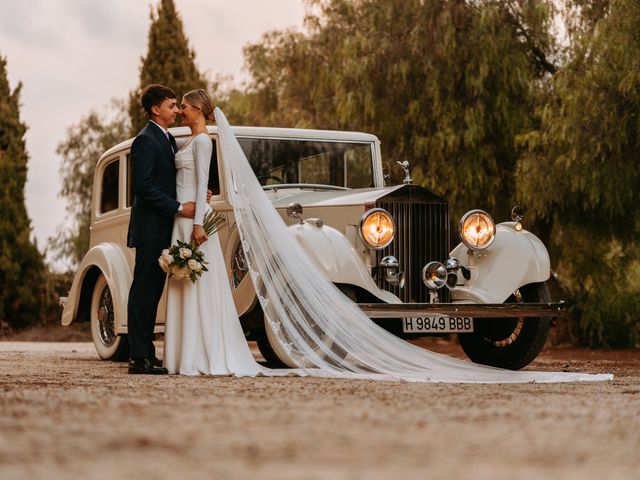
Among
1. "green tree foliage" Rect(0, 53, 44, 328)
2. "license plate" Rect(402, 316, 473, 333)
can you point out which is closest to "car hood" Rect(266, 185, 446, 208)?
"license plate" Rect(402, 316, 473, 333)

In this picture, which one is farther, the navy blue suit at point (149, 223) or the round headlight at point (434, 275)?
the round headlight at point (434, 275)

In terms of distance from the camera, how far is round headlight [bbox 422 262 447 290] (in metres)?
8.14

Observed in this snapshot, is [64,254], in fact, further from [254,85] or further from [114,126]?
[254,85]

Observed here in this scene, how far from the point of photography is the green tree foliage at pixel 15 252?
2067 centimetres

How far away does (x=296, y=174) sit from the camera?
9297 mm

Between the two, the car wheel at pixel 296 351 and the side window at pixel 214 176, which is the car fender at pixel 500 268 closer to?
the car wheel at pixel 296 351

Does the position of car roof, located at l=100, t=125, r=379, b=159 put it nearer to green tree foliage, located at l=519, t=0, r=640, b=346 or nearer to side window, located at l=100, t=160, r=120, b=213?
side window, located at l=100, t=160, r=120, b=213

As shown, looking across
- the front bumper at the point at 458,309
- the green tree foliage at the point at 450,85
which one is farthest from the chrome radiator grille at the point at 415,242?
the green tree foliage at the point at 450,85

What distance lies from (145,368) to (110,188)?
334cm

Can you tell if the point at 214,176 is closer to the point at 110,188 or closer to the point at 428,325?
the point at 110,188

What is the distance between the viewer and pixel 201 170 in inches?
304

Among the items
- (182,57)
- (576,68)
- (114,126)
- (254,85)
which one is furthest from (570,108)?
(114,126)

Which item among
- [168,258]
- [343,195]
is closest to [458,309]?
[343,195]

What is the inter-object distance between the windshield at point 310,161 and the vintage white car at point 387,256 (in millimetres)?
11
